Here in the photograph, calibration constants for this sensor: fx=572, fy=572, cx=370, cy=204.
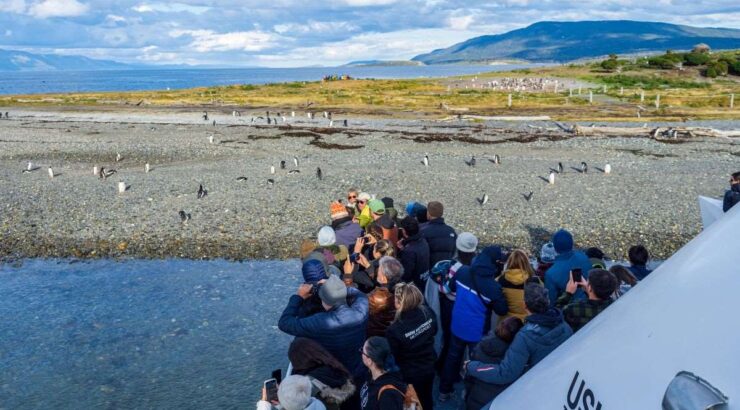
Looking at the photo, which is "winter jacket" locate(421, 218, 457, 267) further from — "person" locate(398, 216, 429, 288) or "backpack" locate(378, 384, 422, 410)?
"backpack" locate(378, 384, 422, 410)

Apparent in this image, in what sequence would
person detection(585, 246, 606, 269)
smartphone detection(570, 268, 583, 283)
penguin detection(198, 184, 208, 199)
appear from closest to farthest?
1. smartphone detection(570, 268, 583, 283)
2. person detection(585, 246, 606, 269)
3. penguin detection(198, 184, 208, 199)

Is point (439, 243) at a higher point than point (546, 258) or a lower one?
higher

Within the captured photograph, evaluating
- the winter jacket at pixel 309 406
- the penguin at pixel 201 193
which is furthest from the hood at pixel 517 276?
the penguin at pixel 201 193

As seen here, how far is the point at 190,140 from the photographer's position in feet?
113

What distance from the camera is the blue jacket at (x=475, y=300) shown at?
6469mm

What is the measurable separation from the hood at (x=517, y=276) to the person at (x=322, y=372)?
8.10 feet

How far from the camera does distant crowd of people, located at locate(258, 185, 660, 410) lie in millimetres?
5145

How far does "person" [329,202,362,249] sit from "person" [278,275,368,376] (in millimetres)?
3407

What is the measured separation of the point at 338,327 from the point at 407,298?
29.4 inches

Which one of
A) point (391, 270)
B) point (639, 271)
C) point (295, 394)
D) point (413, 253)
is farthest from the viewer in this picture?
point (413, 253)

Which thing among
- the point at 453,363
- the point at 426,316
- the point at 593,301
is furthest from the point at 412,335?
the point at 593,301

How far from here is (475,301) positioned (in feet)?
21.8

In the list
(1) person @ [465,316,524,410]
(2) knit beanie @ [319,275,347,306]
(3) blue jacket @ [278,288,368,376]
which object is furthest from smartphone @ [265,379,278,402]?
(1) person @ [465,316,524,410]

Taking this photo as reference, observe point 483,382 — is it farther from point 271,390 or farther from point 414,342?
point 271,390
